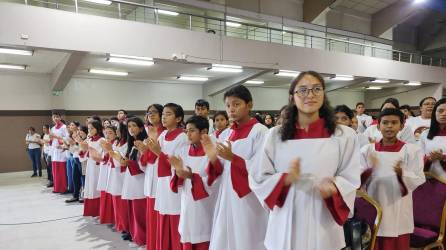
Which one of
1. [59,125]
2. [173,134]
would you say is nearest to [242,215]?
[173,134]

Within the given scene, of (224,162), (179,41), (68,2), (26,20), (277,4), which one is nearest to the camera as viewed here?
(224,162)

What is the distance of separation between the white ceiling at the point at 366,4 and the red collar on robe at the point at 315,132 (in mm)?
13507

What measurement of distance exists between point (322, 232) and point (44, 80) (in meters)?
10.7

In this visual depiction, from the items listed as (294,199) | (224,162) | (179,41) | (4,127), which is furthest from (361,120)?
(4,127)

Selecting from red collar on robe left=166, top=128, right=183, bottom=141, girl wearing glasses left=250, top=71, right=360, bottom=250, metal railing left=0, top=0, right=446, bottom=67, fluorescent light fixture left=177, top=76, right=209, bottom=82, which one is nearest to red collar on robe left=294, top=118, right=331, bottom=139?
girl wearing glasses left=250, top=71, right=360, bottom=250

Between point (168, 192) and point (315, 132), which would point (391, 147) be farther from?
point (168, 192)

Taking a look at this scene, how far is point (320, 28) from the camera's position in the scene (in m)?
12.8

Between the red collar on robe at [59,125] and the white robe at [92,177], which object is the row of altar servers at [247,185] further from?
the red collar on robe at [59,125]

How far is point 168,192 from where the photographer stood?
2.73 meters

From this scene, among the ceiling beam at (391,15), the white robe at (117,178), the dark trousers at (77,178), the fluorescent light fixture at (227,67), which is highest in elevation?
the ceiling beam at (391,15)

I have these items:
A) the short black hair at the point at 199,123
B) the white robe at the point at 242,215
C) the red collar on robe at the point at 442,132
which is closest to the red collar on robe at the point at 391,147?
the red collar on robe at the point at 442,132

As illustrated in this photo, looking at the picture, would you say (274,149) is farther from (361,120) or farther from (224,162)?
(361,120)

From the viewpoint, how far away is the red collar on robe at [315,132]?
155 centimetres

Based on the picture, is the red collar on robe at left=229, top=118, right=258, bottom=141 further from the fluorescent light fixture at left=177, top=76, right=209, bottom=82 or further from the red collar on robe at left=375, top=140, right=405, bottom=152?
the fluorescent light fixture at left=177, top=76, right=209, bottom=82
